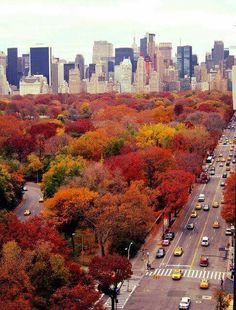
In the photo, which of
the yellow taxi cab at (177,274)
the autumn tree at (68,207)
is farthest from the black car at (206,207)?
the yellow taxi cab at (177,274)

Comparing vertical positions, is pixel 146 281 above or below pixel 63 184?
below

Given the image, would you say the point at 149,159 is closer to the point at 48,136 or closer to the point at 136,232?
the point at 136,232

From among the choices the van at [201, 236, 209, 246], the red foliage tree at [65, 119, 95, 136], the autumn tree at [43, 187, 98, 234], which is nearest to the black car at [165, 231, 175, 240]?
the van at [201, 236, 209, 246]

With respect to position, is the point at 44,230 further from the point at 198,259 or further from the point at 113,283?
the point at 198,259

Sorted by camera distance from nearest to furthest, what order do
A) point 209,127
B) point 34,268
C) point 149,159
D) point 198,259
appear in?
point 34,268 < point 198,259 < point 149,159 < point 209,127

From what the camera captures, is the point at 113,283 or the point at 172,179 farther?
the point at 172,179

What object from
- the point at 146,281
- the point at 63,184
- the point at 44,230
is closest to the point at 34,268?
the point at 44,230

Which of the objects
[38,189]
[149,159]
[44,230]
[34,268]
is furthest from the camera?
[38,189]
